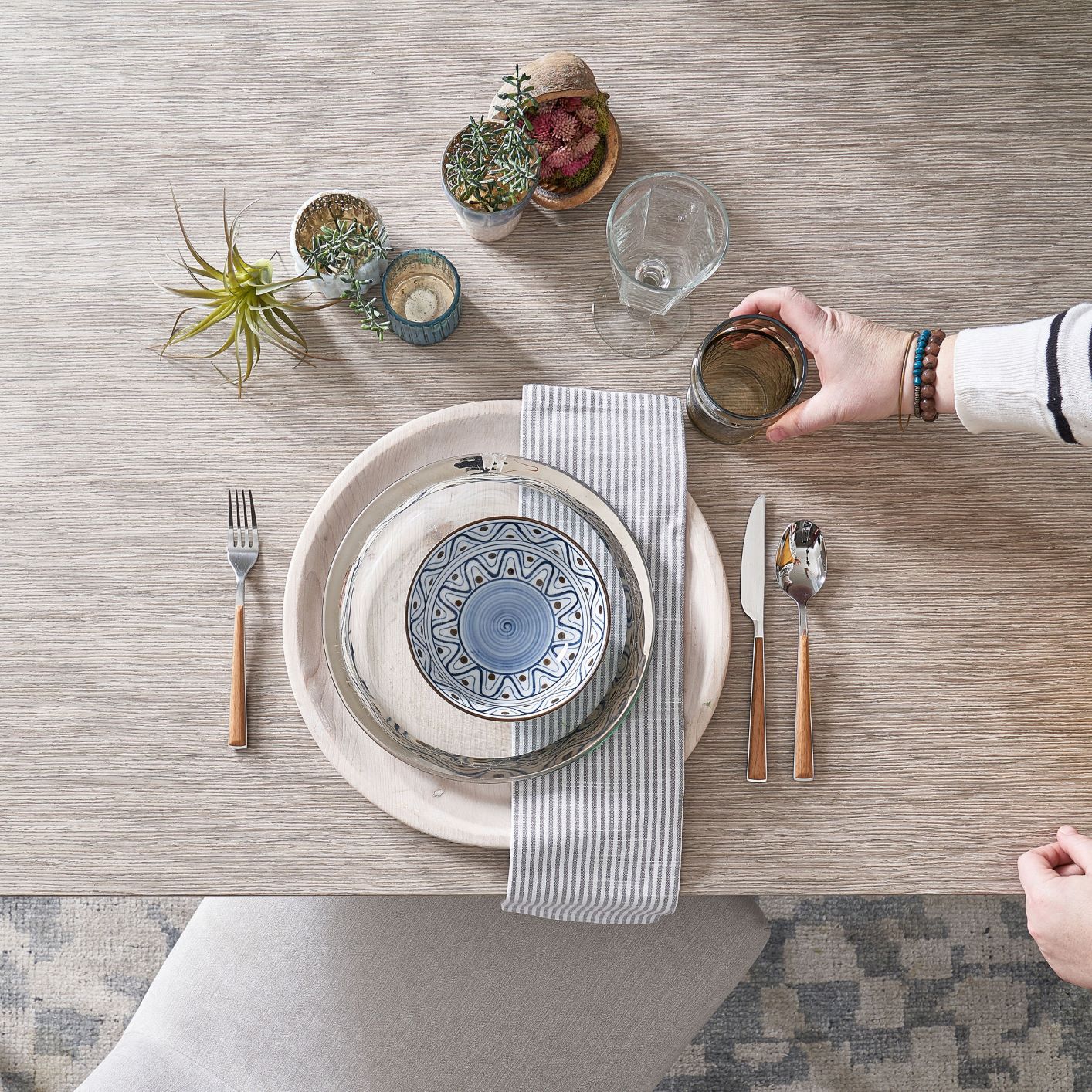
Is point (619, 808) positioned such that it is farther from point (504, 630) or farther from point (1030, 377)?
point (1030, 377)

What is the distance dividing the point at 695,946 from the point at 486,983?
24 centimetres

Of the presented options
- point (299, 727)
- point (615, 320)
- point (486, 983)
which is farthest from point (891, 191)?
point (486, 983)

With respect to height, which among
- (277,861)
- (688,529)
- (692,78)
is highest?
(692,78)

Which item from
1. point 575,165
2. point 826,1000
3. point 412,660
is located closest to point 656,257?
point 575,165

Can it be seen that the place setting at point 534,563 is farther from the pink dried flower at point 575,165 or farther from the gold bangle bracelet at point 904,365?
the gold bangle bracelet at point 904,365

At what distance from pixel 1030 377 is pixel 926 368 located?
0.26 feet

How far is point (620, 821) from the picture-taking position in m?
0.64

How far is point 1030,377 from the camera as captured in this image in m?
0.64

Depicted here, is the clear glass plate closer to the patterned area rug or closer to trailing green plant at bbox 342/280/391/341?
trailing green plant at bbox 342/280/391/341

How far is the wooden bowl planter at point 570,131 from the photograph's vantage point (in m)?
0.66

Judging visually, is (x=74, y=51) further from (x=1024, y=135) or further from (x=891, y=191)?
(x=1024, y=135)

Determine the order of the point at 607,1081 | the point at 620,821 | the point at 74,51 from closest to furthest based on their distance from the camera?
the point at 620,821, the point at 74,51, the point at 607,1081

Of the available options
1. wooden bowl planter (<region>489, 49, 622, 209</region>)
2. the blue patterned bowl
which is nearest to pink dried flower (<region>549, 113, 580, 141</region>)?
wooden bowl planter (<region>489, 49, 622, 209</region>)

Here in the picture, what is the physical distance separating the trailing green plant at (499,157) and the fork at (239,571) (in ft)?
1.06
